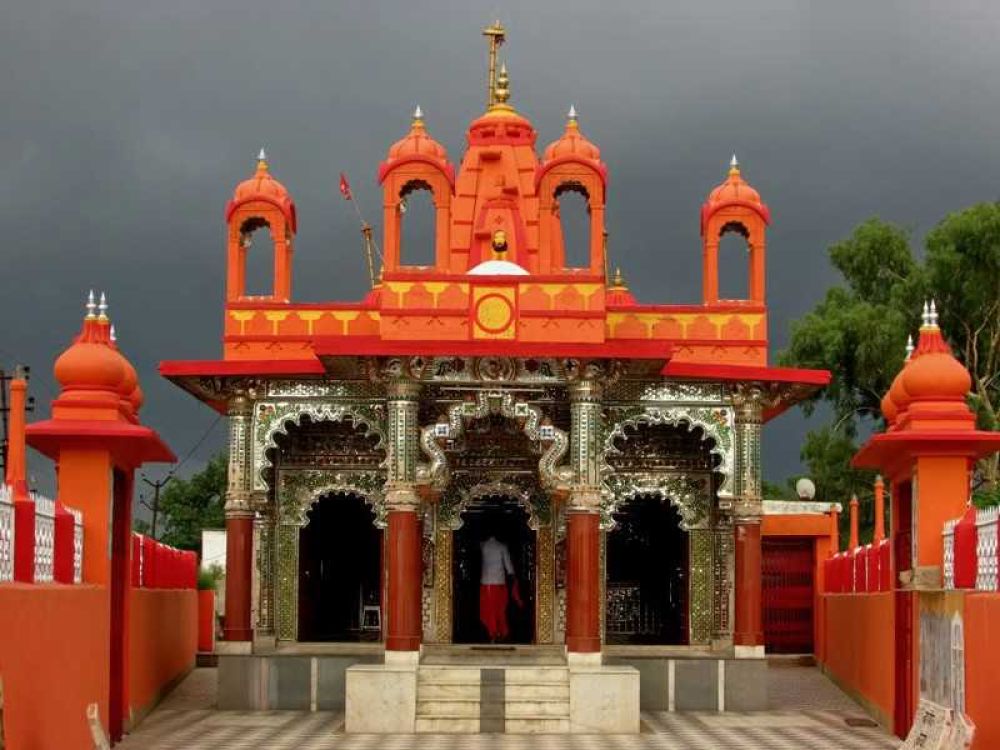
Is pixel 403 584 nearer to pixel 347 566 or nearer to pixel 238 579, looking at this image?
pixel 238 579

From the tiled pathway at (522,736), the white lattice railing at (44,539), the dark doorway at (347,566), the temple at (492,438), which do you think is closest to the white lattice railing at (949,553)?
the tiled pathway at (522,736)

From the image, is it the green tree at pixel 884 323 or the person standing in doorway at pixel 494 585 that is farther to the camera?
the green tree at pixel 884 323

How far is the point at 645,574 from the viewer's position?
73.3 ft

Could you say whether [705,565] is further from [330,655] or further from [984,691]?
[984,691]

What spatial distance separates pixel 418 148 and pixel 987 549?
878 centimetres

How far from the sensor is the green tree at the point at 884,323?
35.0 meters

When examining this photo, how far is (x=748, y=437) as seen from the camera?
1884cm

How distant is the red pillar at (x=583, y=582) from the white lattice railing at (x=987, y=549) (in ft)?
17.9

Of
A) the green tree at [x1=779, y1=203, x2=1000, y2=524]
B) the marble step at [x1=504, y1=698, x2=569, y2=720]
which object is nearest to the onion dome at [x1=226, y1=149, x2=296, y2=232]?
the marble step at [x1=504, y1=698, x2=569, y2=720]

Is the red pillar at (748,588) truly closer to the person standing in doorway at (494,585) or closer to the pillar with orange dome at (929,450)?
the pillar with orange dome at (929,450)

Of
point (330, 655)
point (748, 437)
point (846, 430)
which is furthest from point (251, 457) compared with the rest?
point (846, 430)

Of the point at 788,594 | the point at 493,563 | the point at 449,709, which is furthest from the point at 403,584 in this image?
the point at 788,594

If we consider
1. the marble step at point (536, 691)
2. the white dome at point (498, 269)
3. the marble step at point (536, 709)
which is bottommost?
the marble step at point (536, 709)

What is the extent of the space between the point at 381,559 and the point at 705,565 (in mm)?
4121
